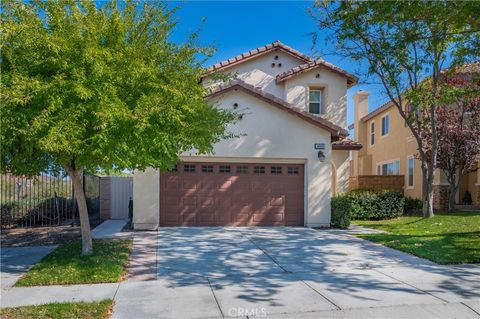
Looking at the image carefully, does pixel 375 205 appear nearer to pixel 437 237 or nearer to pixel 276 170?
pixel 276 170

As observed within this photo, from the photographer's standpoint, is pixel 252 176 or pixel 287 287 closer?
pixel 287 287

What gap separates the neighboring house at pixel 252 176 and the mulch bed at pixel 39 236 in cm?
215

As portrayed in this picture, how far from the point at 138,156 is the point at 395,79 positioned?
10.9m

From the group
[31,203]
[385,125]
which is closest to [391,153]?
[385,125]

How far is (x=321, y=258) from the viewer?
9531 mm

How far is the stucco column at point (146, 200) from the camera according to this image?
13866 millimetres

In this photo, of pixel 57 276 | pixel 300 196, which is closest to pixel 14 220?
pixel 57 276

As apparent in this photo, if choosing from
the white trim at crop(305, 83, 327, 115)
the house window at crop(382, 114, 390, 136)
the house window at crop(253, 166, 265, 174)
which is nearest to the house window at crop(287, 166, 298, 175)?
the house window at crop(253, 166, 265, 174)

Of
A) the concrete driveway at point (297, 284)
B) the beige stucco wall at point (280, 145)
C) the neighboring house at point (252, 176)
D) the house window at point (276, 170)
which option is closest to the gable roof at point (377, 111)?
the neighboring house at point (252, 176)

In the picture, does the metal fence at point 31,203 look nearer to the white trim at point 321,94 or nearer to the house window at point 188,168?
the house window at point 188,168

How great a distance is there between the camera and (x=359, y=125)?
99.3 ft

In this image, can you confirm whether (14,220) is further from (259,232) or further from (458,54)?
(458,54)

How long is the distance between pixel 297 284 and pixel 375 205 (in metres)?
11.4

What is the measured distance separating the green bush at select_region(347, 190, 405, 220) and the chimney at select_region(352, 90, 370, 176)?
12.3 meters
